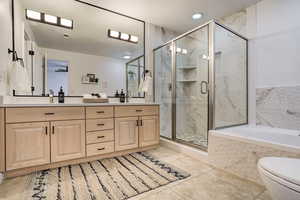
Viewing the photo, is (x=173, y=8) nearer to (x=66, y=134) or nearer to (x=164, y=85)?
(x=164, y=85)

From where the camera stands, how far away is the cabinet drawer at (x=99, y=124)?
1922 mm

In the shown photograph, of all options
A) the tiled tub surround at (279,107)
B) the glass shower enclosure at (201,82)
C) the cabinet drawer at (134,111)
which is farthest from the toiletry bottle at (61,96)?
the tiled tub surround at (279,107)

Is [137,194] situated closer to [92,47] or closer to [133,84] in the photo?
[133,84]

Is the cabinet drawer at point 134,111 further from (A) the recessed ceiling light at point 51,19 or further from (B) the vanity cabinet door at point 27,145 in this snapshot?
(A) the recessed ceiling light at point 51,19

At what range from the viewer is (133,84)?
286cm

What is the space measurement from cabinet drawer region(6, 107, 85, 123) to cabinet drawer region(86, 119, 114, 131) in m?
0.13

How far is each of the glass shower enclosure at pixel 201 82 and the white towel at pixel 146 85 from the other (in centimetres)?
27

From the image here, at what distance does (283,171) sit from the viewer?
865 millimetres

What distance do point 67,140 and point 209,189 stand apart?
5.25 feet

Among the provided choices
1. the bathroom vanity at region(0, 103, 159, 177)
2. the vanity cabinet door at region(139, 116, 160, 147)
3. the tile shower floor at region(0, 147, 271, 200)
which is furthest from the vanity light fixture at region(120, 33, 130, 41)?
the tile shower floor at region(0, 147, 271, 200)

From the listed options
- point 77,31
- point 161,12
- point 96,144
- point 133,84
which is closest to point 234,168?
point 96,144

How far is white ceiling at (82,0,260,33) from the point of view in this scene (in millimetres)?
2354

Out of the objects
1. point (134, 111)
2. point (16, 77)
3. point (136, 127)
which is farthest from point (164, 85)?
point (16, 77)

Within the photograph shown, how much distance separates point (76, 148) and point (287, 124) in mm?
2816
